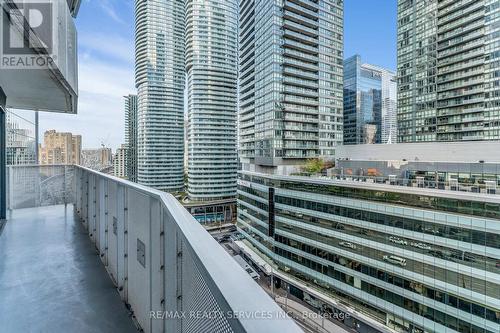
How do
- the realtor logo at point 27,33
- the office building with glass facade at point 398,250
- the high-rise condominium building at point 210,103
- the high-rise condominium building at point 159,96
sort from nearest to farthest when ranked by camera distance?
1. the realtor logo at point 27,33
2. the office building with glass facade at point 398,250
3. the high-rise condominium building at point 210,103
4. the high-rise condominium building at point 159,96

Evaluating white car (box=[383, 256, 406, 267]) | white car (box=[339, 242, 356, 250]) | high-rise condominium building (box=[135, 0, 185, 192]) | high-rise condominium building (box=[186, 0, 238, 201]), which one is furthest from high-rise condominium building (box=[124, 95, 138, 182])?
white car (box=[383, 256, 406, 267])

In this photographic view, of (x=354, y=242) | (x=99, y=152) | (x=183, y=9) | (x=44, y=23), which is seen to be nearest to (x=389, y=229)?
(x=354, y=242)

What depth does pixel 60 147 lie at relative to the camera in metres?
13.1

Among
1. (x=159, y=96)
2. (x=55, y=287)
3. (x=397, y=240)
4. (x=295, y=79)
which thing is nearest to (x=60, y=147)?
(x=55, y=287)

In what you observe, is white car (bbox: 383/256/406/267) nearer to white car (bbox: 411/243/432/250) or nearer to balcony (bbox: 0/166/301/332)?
white car (bbox: 411/243/432/250)

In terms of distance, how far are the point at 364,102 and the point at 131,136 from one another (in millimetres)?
55059

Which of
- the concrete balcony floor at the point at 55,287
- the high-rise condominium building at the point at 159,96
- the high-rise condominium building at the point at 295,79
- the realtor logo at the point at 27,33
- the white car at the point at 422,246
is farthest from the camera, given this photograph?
the high-rise condominium building at the point at 159,96

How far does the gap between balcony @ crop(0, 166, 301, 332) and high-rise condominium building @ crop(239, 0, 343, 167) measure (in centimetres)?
2587

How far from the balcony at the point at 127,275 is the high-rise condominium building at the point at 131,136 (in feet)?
165

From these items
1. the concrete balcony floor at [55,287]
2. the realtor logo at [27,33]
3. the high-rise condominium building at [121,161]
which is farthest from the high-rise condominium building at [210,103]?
the realtor logo at [27,33]

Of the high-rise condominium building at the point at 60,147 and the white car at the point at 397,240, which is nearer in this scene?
the high-rise condominium building at the point at 60,147

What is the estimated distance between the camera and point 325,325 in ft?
51.3

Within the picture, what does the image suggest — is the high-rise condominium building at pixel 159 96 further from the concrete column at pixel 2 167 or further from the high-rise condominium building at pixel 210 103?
the concrete column at pixel 2 167

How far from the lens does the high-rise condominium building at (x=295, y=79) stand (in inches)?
1123
